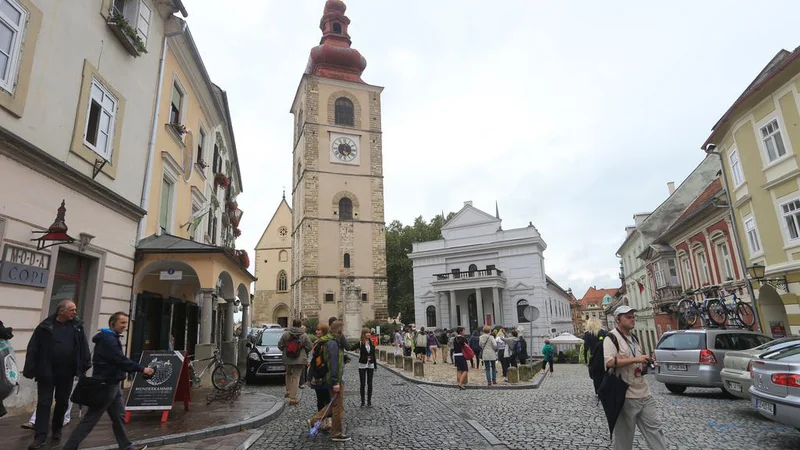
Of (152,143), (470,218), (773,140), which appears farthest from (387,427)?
(470,218)

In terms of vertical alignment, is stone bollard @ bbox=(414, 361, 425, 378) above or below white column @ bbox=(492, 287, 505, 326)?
below

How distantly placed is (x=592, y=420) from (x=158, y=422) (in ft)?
24.1

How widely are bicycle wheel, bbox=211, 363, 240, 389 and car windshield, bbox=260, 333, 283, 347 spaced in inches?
176

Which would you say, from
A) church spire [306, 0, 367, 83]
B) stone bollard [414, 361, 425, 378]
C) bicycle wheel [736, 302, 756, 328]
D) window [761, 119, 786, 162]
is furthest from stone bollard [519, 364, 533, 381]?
church spire [306, 0, 367, 83]

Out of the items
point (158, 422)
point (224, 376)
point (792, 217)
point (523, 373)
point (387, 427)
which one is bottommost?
point (387, 427)

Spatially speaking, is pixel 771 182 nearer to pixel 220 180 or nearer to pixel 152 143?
pixel 152 143

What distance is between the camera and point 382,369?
19.1m

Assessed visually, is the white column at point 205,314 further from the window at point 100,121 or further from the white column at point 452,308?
the white column at point 452,308

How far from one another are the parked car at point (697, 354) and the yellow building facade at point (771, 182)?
4472 mm

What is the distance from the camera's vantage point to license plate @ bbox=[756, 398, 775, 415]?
19.8 feet

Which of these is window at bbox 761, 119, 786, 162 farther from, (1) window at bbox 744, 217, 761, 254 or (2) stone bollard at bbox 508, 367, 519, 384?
(2) stone bollard at bbox 508, 367, 519, 384

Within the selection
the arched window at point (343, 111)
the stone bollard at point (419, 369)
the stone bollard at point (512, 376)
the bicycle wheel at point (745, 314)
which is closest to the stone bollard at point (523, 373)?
the stone bollard at point (512, 376)

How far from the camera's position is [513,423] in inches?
307

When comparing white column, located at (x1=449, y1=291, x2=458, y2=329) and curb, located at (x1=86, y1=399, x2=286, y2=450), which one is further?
white column, located at (x1=449, y1=291, x2=458, y2=329)
